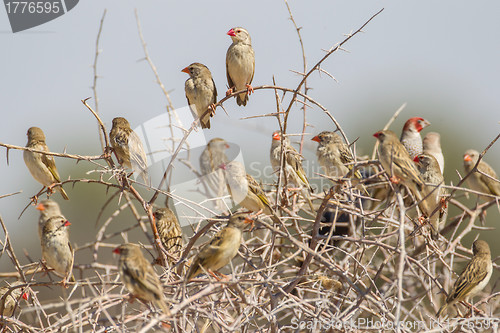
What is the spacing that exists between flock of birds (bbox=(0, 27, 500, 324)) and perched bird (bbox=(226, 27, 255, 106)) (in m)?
0.01

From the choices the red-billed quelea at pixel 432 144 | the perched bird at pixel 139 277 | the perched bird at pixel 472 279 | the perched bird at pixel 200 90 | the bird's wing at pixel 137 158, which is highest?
the perched bird at pixel 200 90

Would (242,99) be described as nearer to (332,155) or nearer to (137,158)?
(332,155)

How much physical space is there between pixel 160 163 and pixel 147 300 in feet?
8.15

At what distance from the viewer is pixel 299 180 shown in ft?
18.5

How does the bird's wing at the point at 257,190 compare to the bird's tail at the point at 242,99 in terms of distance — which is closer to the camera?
the bird's wing at the point at 257,190

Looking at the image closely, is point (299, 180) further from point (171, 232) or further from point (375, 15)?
point (375, 15)

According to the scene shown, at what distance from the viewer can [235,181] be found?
204 inches

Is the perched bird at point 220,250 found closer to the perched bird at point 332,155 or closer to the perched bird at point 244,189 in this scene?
the perched bird at point 244,189

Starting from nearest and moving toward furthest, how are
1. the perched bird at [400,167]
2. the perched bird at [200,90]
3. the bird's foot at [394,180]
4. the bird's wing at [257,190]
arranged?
the bird's foot at [394,180], the perched bird at [400,167], the bird's wing at [257,190], the perched bird at [200,90]

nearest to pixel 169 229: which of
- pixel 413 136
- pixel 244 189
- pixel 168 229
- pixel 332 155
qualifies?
pixel 168 229

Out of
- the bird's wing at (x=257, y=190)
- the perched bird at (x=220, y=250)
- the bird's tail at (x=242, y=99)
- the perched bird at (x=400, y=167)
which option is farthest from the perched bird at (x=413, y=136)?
the perched bird at (x=220, y=250)

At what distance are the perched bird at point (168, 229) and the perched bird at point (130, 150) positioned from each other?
363 mm

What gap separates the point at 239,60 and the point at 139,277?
3.50 meters

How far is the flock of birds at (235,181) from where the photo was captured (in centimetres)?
400
